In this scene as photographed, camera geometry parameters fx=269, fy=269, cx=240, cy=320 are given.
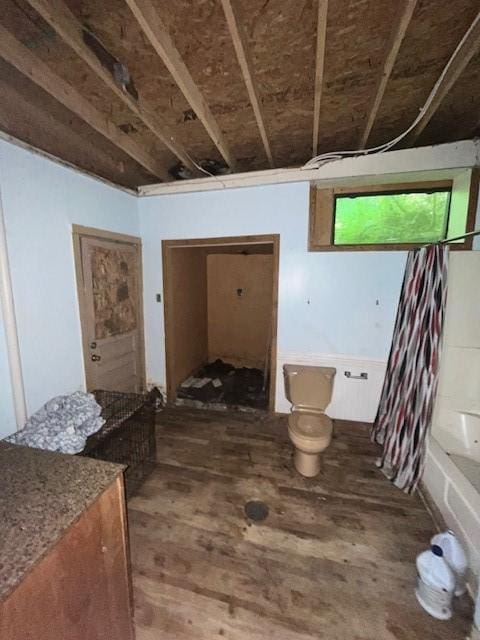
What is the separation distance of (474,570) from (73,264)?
3134 mm

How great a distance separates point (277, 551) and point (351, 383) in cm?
164

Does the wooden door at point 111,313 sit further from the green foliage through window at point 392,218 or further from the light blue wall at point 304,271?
the green foliage through window at point 392,218

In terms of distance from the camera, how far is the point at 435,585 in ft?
4.04

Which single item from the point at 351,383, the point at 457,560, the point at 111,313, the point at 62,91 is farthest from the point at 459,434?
the point at 62,91

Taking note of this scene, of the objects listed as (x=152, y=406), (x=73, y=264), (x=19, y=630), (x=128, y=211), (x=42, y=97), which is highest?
(x=42, y=97)

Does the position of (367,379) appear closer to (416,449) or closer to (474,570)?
(416,449)

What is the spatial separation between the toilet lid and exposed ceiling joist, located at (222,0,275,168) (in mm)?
2242

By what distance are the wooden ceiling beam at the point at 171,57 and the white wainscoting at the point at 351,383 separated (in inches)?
82.4

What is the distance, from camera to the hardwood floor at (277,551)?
120 centimetres

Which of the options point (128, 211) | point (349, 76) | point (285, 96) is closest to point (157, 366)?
point (128, 211)

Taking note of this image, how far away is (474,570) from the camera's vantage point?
1290 millimetres

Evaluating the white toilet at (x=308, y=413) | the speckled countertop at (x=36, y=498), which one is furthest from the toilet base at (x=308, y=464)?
the speckled countertop at (x=36, y=498)

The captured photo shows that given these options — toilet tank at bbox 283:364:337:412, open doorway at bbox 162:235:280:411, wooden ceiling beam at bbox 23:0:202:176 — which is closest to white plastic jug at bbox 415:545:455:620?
toilet tank at bbox 283:364:337:412

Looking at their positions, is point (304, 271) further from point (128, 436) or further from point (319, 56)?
point (128, 436)
